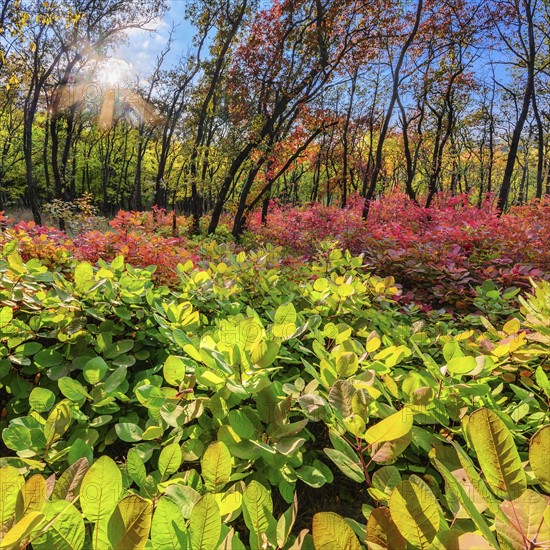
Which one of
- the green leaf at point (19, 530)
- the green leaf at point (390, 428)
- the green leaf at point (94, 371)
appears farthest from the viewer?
the green leaf at point (94, 371)

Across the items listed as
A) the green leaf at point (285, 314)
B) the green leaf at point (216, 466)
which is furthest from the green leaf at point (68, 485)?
the green leaf at point (285, 314)

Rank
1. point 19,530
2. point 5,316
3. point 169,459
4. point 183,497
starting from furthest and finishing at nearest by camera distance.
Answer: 1. point 5,316
2. point 169,459
3. point 183,497
4. point 19,530

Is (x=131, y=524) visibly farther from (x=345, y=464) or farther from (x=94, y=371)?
(x=94, y=371)

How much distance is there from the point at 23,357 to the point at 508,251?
4.94 m

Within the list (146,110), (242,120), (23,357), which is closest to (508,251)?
(23,357)

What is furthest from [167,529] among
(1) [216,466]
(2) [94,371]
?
(2) [94,371]

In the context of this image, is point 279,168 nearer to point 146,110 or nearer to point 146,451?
point 146,451

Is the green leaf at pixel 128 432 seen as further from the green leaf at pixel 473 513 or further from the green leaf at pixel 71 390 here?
the green leaf at pixel 473 513

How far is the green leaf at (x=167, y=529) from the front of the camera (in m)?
0.44

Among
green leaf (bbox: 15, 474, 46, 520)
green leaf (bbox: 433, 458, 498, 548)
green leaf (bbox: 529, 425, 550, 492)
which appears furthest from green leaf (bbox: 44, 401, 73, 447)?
green leaf (bbox: 529, 425, 550, 492)

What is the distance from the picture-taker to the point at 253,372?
0.82m

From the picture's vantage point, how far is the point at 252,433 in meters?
0.73

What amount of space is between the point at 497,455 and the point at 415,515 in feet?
0.49

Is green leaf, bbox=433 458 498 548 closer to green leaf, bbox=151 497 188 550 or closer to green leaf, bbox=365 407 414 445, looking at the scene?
green leaf, bbox=365 407 414 445
